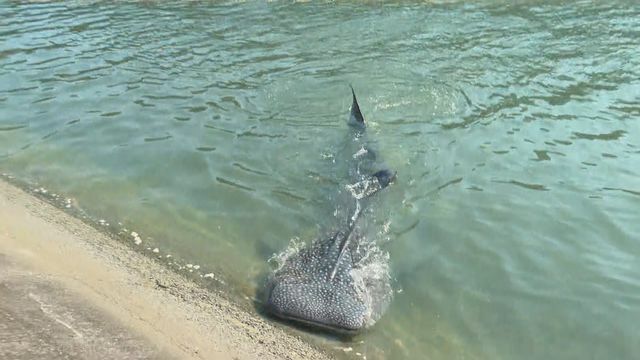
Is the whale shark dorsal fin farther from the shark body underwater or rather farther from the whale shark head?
the whale shark head

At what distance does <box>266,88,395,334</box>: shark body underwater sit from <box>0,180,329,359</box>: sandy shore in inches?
12.0

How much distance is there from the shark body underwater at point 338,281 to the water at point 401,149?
0.21 metres

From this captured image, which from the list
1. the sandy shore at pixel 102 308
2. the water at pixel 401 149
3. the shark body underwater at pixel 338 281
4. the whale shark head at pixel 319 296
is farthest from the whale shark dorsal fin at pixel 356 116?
the sandy shore at pixel 102 308

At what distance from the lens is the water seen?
672 centimetres

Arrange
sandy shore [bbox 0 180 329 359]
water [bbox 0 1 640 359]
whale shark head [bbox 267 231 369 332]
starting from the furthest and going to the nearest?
water [bbox 0 1 640 359]
whale shark head [bbox 267 231 369 332]
sandy shore [bbox 0 180 329 359]

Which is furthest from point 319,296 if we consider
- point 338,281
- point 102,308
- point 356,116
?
point 356,116

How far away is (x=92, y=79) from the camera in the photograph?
42.3 ft

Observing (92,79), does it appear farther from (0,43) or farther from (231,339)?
(231,339)

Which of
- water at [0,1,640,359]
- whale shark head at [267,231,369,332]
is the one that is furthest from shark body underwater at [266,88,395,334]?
water at [0,1,640,359]

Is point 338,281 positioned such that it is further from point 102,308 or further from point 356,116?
point 356,116

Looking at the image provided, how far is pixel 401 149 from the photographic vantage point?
9.96m

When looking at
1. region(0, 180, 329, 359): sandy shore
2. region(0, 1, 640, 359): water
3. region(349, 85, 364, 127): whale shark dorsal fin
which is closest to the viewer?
region(0, 180, 329, 359): sandy shore

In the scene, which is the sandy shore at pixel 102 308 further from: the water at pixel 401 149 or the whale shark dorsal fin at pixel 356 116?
the whale shark dorsal fin at pixel 356 116

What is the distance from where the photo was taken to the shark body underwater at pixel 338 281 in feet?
19.5
